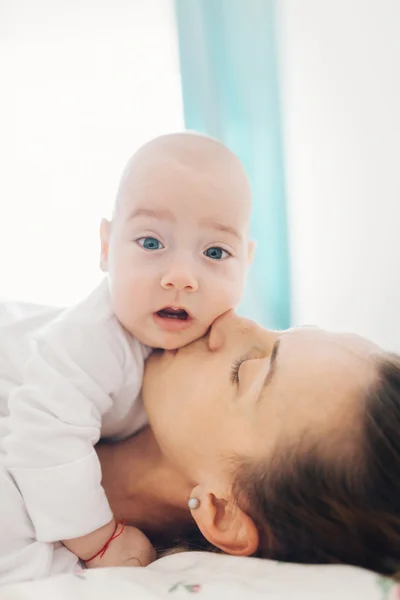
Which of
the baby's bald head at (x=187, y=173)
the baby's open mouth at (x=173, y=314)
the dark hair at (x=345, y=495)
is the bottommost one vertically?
the dark hair at (x=345, y=495)

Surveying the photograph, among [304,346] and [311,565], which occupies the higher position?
[304,346]

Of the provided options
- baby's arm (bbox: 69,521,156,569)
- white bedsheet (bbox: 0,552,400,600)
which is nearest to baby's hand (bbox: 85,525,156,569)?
baby's arm (bbox: 69,521,156,569)

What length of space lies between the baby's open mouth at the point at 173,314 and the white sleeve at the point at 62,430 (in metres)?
0.10

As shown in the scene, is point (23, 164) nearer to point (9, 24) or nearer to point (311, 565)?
point (9, 24)

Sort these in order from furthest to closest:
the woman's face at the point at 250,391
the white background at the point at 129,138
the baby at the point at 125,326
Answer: the white background at the point at 129,138 < the baby at the point at 125,326 < the woman's face at the point at 250,391

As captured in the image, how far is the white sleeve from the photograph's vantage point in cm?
83

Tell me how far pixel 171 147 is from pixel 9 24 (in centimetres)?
96

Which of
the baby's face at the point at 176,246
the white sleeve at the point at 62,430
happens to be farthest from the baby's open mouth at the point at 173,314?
the white sleeve at the point at 62,430

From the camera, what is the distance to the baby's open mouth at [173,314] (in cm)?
94

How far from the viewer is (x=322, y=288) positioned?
67.1 inches

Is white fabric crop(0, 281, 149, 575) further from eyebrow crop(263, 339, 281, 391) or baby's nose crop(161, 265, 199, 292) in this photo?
eyebrow crop(263, 339, 281, 391)

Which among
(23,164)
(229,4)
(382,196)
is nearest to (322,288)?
(382,196)

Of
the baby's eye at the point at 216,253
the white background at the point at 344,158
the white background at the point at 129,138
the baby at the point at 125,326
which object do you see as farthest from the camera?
the white background at the point at 129,138

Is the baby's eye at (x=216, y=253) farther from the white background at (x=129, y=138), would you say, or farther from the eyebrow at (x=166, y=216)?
the white background at (x=129, y=138)
